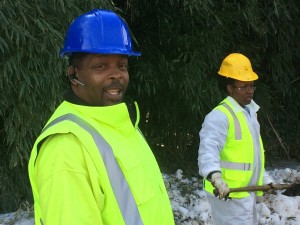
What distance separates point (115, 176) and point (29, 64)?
1.96 metres

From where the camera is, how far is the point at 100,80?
1101mm

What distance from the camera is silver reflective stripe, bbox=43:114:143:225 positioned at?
1.02 metres

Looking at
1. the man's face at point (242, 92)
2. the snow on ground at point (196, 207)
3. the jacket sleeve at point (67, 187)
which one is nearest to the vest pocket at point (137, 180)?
the jacket sleeve at point (67, 187)

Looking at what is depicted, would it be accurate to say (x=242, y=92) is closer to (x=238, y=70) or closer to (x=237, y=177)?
(x=238, y=70)

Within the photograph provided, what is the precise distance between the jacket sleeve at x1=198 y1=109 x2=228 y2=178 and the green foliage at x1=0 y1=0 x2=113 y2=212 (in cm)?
116

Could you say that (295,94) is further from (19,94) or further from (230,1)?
(19,94)

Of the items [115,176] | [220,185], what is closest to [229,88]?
[220,185]

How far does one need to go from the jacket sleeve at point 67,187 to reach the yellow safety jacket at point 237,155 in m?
1.59

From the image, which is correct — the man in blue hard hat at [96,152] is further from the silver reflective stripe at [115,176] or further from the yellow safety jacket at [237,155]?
the yellow safety jacket at [237,155]

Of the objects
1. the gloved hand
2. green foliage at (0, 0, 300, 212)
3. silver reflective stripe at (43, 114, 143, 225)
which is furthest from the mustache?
green foliage at (0, 0, 300, 212)

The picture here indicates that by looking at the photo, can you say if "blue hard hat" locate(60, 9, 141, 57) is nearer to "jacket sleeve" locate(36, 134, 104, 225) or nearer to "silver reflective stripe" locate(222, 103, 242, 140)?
"jacket sleeve" locate(36, 134, 104, 225)

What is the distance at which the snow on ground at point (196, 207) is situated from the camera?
11.2 feet

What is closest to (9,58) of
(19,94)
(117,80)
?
(19,94)

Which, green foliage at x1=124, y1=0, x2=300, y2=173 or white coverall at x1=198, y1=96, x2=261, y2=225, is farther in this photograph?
green foliage at x1=124, y1=0, x2=300, y2=173
